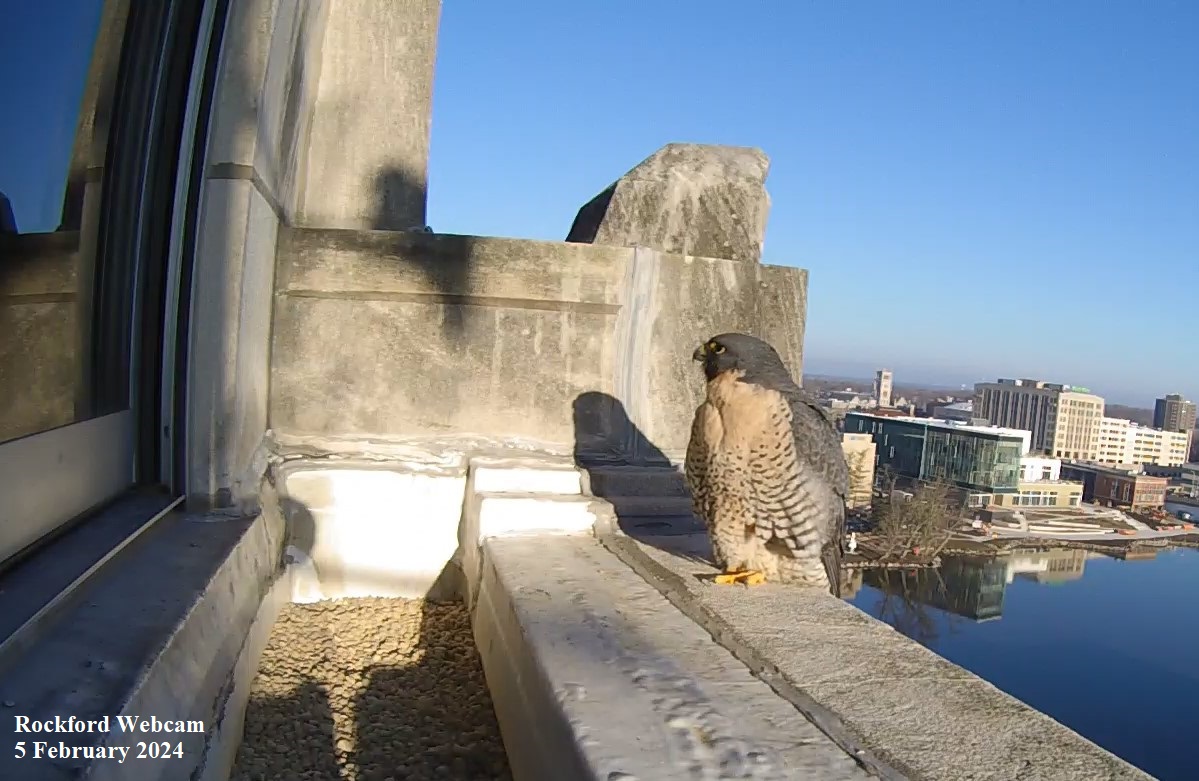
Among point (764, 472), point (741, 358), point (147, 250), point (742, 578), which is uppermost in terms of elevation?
point (147, 250)

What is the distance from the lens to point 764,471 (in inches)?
92.2

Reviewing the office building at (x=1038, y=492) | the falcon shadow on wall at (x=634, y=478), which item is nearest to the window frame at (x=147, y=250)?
the falcon shadow on wall at (x=634, y=478)

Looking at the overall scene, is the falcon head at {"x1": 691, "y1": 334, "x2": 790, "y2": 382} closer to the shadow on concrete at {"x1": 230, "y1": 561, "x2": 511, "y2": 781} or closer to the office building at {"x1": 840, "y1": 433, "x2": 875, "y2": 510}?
the shadow on concrete at {"x1": 230, "y1": 561, "x2": 511, "y2": 781}

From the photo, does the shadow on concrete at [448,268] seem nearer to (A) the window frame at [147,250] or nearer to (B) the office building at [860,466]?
(A) the window frame at [147,250]

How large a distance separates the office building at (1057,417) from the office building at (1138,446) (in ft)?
2.15

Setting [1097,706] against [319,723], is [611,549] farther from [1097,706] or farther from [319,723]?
[1097,706]

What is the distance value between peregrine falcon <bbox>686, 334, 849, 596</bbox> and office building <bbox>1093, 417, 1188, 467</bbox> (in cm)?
4744

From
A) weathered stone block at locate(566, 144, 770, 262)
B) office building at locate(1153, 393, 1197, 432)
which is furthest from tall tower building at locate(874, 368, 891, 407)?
weathered stone block at locate(566, 144, 770, 262)

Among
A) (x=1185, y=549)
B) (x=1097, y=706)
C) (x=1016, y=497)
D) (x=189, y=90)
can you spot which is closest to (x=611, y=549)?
(x=189, y=90)

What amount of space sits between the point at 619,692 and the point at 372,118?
2.92 meters

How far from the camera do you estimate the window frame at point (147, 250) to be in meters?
2.04

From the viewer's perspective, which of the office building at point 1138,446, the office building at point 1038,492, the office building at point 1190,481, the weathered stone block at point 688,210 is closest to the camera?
the weathered stone block at point 688,210

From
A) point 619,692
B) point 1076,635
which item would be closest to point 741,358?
point 619,692

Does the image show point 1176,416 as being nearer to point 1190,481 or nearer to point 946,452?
point 1190,481
